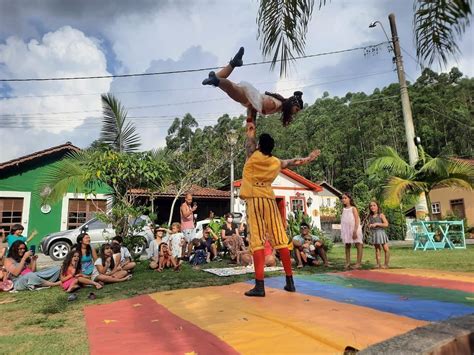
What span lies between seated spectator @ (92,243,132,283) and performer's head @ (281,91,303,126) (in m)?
4.07

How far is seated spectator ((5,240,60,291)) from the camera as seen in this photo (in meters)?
6.00

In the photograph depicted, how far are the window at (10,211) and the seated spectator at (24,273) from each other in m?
10.9

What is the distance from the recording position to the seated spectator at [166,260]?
7.60 metres

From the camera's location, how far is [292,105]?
4359 mm

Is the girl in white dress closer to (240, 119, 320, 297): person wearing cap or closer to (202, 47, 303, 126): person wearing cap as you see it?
(240, 119, 320, 297): person wearing cap

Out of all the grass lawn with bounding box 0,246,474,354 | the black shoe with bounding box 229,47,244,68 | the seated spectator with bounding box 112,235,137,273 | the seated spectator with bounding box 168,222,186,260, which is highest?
the black shoe with bounding box 229,47,244,68

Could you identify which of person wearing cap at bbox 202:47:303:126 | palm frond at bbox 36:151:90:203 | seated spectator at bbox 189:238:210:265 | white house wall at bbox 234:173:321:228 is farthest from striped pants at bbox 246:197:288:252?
white house wall at bbox 234:173:321:228

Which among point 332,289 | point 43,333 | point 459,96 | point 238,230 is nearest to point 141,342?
point 43,333

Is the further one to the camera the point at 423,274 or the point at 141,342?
the point at 423,274

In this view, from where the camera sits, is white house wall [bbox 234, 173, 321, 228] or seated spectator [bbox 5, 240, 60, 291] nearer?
seated spectator [bbox 5, 240, 60, 291]

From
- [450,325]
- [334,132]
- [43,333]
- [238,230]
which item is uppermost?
[334,132]

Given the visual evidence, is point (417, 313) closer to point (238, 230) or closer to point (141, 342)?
point (141, 342)

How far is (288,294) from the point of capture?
14.3 feet

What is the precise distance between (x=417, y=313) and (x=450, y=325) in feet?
3.05
